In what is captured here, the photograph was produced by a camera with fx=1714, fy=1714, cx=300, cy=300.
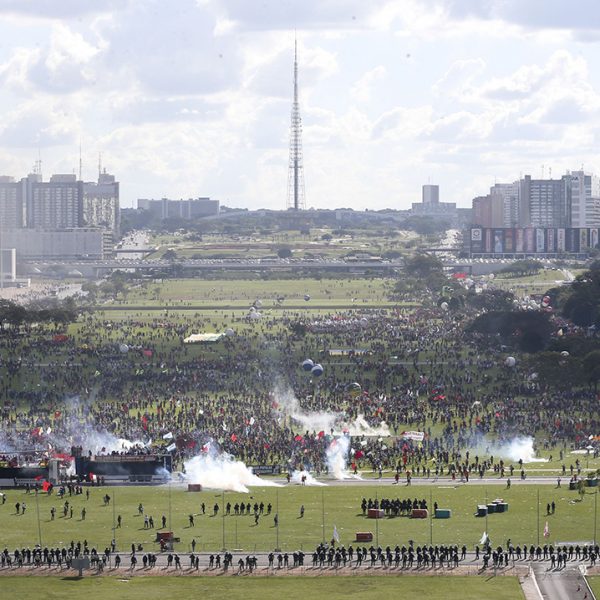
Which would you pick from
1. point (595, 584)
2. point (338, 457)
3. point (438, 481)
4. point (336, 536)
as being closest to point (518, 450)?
point (338, 457)

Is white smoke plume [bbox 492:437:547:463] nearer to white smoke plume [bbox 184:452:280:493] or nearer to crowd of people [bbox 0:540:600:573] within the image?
white smoke plume [bbox 184:452:280:493]

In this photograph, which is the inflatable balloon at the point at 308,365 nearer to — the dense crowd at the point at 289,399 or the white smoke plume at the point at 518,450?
the dense crowd at the point at 289,399

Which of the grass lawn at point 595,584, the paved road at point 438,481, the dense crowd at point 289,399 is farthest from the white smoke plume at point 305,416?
the grass lawn at point 595,584

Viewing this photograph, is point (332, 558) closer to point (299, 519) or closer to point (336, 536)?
point (336, 536)

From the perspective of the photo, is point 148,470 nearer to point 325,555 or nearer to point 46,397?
point 325,555

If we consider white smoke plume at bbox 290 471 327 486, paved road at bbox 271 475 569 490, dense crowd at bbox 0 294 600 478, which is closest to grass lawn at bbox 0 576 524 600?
paved road at bbox 271 475 569 490

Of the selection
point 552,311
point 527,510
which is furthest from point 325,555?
point 552,311
